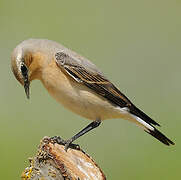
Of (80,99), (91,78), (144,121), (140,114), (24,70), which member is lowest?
(144,121)

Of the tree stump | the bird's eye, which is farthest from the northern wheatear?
the tree stump

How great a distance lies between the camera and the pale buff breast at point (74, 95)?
9.95 m

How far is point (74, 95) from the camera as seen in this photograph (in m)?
9.99

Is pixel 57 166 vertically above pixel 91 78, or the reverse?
pixel 91 78

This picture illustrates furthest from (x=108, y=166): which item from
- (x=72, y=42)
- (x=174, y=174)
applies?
(x=72, y=42)

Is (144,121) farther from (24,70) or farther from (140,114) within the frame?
(24,70)

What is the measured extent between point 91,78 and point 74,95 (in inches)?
18.7

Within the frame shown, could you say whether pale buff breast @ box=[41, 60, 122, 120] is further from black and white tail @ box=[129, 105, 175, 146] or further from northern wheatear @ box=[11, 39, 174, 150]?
black and white tail @ box=[129, 105, 175, 146]

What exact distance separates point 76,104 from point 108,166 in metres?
4.09

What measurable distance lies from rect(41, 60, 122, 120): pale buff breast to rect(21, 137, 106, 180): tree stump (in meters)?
1.10

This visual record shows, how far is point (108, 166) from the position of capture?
1389cm

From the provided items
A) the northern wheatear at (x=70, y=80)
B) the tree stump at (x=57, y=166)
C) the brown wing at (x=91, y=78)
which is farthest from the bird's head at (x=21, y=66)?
the tree stump at (x=57, y=166)

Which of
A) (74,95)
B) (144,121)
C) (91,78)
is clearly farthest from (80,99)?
(144,121)

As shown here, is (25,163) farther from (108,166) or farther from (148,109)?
(148,109)
